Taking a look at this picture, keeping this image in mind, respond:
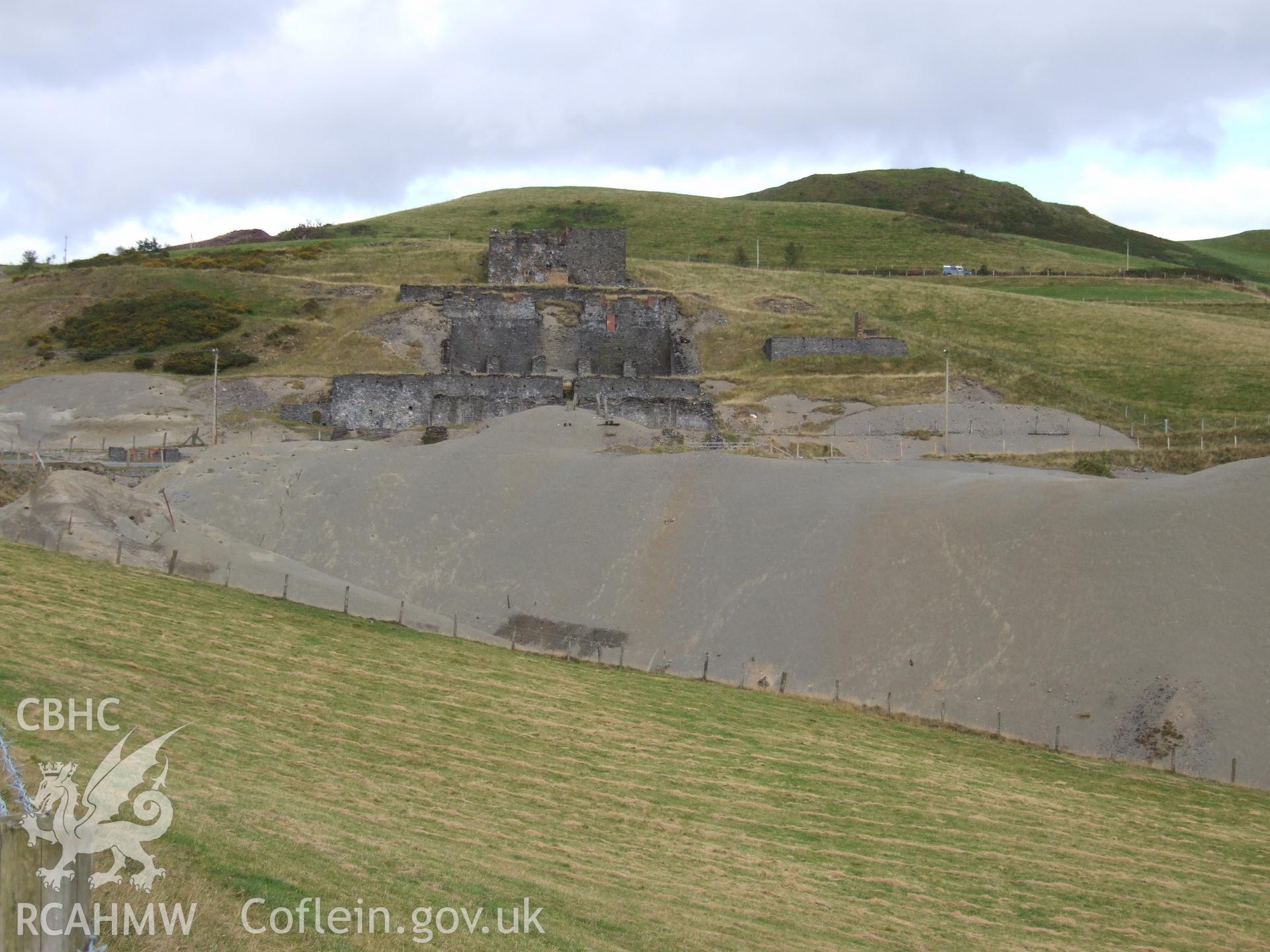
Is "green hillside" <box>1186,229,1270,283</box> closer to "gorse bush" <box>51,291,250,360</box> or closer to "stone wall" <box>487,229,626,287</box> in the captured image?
"stone wall" <box>487,229,626,287</box>

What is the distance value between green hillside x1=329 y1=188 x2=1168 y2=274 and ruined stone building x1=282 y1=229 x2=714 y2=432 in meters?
21.9

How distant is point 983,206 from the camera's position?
148 m

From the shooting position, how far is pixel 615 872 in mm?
16406

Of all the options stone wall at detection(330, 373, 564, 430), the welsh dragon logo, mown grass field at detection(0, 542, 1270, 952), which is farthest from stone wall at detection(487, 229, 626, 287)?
the welsh dragon logo

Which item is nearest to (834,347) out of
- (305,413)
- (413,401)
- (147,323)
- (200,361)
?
(413,401)

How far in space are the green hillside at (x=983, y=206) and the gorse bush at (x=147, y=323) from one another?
76.7 m

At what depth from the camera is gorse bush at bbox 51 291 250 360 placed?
70.6 metres

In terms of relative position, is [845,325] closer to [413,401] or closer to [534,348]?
[534,348]

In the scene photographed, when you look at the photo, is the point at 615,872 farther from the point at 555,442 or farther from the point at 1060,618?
the point at 555,442

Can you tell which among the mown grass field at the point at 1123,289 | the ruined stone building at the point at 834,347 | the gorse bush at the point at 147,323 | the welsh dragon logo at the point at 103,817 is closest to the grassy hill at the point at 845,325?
the mown grass field at the point at 1123,289

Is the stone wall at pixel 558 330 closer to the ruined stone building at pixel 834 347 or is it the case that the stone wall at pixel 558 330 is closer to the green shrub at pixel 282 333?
the ruined stone building at pixel 834 347

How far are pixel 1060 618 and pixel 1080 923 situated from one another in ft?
46.1

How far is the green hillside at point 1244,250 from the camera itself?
143 meters

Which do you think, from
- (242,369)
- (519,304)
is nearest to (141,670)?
(242,369)
